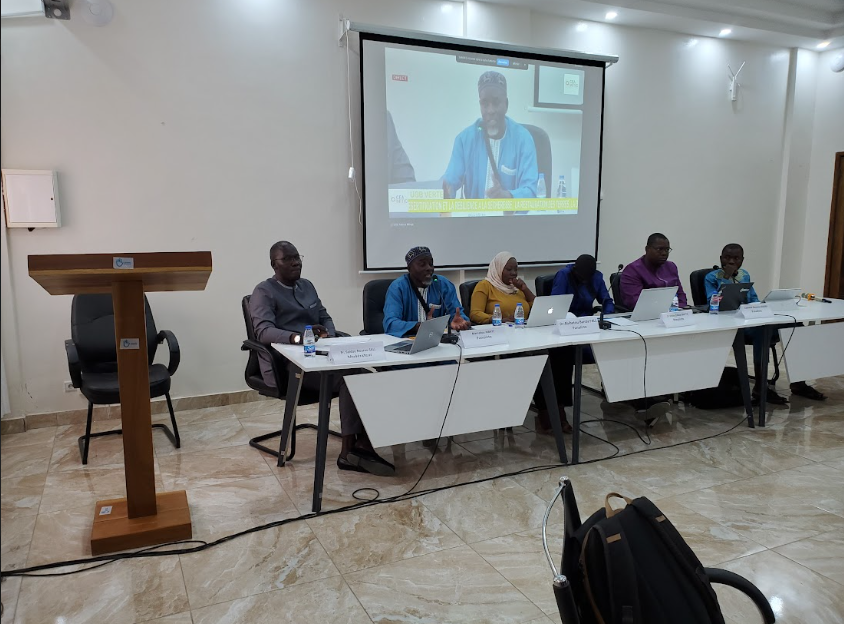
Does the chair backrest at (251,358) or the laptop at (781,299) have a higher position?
the laptop at (781,299)

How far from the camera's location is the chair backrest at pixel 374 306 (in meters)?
3.68

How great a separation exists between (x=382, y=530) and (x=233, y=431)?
5.38 ft

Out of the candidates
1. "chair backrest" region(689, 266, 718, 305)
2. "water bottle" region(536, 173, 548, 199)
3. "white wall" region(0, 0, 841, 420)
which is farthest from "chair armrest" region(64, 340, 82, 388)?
"chair backrest" region(689, 266, 718, 305)

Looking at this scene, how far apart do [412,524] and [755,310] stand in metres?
2.56

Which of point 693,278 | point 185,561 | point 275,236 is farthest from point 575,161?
point 185,561

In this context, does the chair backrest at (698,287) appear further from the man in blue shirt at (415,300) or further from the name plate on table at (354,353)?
the name plate on table at (354,353)

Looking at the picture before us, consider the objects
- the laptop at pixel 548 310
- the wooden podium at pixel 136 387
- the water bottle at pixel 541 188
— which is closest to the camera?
the wooden podium at pixel 136 387

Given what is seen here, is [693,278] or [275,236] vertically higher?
[275,236]

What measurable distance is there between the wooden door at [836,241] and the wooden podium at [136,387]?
21.3ft

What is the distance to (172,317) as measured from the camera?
4211 mm

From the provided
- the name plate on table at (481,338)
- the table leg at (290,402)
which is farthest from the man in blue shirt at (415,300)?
the table leg at (290,402)

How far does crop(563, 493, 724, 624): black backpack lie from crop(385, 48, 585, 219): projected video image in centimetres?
362

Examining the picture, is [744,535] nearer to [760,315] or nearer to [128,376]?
[760,315]

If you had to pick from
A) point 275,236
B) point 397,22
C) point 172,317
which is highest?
point 397,22
